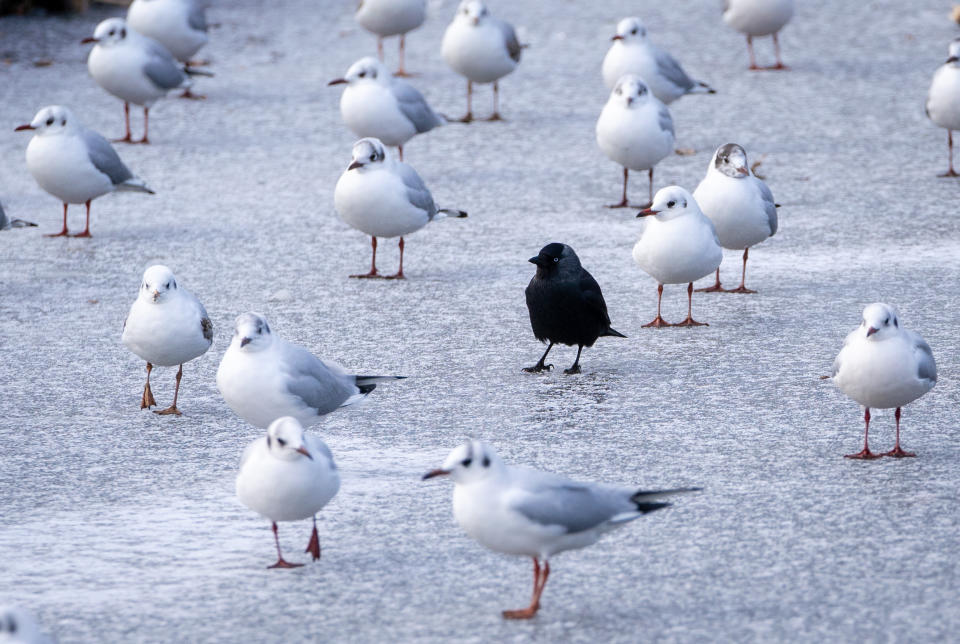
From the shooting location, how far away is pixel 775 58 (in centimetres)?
1407

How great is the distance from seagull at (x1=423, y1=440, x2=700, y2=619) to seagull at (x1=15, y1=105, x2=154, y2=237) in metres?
5.67

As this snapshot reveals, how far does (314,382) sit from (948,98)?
6.15m

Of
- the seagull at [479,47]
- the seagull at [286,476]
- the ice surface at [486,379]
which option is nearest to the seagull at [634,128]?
the ice surface at [486,379]

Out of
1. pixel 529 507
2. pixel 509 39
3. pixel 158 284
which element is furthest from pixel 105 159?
pixel 529 507

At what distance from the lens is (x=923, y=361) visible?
5.61 meters

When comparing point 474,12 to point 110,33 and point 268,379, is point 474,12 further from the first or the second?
point 268,379

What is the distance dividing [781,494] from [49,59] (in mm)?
10648

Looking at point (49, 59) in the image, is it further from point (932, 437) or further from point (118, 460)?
point (932, 437)

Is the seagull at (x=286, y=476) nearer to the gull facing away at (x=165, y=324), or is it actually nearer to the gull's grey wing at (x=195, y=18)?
the gull facing away at (x=165, y=324)

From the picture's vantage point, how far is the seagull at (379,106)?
10516 millimetres

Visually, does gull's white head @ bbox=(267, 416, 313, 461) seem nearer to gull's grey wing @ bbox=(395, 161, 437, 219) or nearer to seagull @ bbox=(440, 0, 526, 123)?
gull's grey wing @ bbox=(395, 161, 437, 219)

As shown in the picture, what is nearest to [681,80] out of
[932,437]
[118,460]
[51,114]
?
[51,114]

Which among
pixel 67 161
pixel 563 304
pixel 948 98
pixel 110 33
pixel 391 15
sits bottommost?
pixel 563 304

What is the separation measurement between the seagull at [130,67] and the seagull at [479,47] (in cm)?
226
